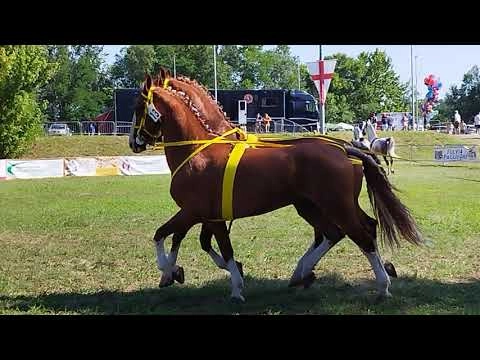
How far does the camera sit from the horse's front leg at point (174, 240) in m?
5.43

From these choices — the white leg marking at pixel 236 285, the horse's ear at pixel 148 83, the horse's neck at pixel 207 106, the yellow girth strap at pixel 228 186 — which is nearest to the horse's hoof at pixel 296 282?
the white leg marking at pixel 236 285

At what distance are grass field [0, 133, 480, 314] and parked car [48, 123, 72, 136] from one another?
23624mm

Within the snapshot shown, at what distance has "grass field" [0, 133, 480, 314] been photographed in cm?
532

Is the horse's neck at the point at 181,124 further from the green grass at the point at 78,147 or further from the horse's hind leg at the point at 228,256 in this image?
the green grass at the point at 78,147

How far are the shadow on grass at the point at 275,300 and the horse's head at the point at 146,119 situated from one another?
1452 millimetres

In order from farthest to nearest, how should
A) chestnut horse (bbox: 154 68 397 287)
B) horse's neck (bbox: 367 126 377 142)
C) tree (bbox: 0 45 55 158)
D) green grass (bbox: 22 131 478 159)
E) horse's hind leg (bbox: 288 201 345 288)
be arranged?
tree (bbox: 0 45 55 158)
green grass (bbox: 22 131 478 159)
horse's neck (bbox: 367 126 377 142)
horse's hind leg (bbox: 288 201 345 288)
chestnut horse (bbox: 154 68 397 287)

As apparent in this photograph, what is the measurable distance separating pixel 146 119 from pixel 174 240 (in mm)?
1175

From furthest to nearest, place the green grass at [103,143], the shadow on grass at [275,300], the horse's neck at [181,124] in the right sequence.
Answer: the green grass at [103,143] → the horse's neck at [181,124] → the shadow on grass at [275,300]

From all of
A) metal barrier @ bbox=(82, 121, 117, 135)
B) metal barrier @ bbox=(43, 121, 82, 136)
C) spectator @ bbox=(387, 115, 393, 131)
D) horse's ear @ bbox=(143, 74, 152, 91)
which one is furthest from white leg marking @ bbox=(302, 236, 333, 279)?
metal barrier @ bbox=(43, 121, 82, 136)

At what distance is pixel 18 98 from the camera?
1209 inches

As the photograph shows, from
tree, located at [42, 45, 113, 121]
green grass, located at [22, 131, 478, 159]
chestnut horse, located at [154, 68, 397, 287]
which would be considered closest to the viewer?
chestnut horse, located at [154, 68, 397, 287]

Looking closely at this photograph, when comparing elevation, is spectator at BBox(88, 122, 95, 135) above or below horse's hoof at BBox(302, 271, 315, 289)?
above

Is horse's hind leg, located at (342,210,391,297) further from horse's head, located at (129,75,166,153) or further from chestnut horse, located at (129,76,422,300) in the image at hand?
horse's head, located at (129,75,166,153)
